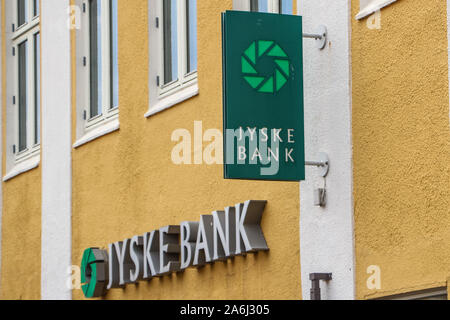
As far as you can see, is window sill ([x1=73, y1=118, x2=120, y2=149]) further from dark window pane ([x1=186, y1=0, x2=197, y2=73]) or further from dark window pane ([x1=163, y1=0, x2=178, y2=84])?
dark window pane ([x1=186, y1=0, x2=197, y2=73])

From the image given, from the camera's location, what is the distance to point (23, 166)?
1658 cm

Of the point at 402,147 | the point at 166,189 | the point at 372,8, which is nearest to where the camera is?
the point at 402,147

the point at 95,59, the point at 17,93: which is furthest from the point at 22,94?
the point at 95,59

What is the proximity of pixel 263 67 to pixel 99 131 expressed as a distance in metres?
4.97

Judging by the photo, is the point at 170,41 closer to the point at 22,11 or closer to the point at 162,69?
the point at 162,69

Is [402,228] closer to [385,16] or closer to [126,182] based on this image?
[385,16]

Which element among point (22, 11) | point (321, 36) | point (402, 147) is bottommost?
point (402, 147)

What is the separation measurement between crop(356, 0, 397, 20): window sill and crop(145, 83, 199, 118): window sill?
2.82m

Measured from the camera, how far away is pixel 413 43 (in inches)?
356

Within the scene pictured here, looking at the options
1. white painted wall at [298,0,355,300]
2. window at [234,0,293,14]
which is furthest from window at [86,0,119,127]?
white painted wall at [298,0,355,300]

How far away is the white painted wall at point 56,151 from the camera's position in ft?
49.5

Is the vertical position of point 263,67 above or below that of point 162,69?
below

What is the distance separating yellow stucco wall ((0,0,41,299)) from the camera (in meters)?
15.9

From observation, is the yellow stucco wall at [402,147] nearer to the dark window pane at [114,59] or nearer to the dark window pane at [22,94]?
the dark window pane at [114,59]
